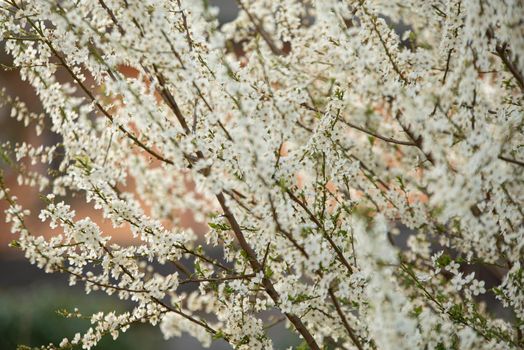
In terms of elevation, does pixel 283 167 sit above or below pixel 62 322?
below

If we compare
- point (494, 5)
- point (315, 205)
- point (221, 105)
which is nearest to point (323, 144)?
point (315, 205)

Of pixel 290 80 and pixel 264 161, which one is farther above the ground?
pixel 290 80

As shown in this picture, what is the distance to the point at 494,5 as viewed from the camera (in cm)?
214

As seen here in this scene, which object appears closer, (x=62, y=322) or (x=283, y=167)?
(x=283, y=167)

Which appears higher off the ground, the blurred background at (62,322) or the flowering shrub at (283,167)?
the blurred background at (62,322)

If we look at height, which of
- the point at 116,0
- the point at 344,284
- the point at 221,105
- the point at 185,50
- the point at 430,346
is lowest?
the point at 430,346

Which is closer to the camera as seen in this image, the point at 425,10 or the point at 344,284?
the point at 344,284

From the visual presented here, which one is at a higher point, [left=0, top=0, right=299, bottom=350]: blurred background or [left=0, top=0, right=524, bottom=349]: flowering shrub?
[left=0, top=0, right=299, bottom=350]: blurred background

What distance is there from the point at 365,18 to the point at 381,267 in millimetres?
1616

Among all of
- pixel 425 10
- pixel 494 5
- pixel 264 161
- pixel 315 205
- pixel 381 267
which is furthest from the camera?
pixel 425 10

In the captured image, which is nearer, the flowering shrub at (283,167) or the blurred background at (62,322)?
the flowering shrub at (283,167)

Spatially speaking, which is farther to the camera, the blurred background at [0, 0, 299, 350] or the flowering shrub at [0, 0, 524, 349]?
the blurred background at [0, 0, 299, 350]

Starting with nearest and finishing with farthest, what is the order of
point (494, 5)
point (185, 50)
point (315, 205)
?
1. point (494, 5)
2. point (185, 50)
3. point (315, 205)

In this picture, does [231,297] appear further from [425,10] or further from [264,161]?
[425,10]
